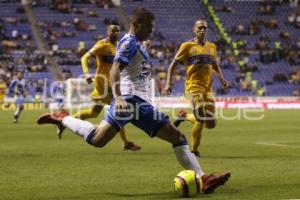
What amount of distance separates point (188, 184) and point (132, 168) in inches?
131

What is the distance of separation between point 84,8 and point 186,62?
41433 millimetres

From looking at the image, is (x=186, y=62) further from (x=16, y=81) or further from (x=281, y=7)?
(x=281, y=7)

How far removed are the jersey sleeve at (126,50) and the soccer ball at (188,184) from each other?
60.8 inches

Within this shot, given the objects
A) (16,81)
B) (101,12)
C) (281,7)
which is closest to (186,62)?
(16,81)

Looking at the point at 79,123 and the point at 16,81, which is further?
the point at 16,81

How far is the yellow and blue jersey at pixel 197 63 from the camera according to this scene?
14.0m

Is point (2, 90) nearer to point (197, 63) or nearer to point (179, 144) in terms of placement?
point (197, 63)

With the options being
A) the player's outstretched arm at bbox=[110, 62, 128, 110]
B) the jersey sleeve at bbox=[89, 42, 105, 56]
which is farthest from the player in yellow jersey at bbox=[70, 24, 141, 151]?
the player's outstretched arm at bbox=[110, 62, 128, 110]

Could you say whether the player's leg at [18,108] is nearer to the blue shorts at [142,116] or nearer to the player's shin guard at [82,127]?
the player's shin guard at [82,127]

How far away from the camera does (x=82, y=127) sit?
972 centimetres

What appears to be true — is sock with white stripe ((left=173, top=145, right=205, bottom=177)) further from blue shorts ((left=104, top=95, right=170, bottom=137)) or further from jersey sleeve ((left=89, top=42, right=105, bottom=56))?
jersey sleeve ((left=89, top=42, right=105, bottom=56))

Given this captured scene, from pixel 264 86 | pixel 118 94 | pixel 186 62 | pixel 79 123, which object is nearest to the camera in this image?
pixel 118 94

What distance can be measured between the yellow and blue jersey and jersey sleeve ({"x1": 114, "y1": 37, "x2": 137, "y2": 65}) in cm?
530

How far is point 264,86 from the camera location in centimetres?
5131
